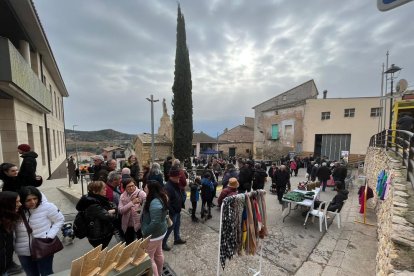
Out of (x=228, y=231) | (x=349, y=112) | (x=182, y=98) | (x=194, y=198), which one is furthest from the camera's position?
(x=349, y=112)

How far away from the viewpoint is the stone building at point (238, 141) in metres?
31.3

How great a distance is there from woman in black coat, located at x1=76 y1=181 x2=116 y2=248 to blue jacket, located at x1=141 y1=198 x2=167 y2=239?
48 cm

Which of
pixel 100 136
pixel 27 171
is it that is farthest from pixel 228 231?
pixel 100 136

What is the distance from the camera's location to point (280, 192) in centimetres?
694

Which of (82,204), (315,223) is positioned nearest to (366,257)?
(315,223)

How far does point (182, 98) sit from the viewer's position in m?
16.9

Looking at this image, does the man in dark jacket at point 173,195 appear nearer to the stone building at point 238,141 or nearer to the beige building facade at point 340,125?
the beige building facade at point 340,125

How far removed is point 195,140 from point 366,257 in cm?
2677

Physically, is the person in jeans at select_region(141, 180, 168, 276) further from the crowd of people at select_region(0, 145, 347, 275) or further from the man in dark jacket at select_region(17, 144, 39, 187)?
the man in dark jacket at select_region(17, 144, 39, 187)

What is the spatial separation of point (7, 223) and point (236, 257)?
11.6ft

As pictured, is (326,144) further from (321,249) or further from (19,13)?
(19,13)

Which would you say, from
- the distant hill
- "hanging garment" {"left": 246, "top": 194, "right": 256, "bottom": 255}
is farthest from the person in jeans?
the distant hill

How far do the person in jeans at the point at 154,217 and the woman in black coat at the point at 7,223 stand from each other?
1405mm

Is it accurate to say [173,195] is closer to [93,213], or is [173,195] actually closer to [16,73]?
[93,213]
